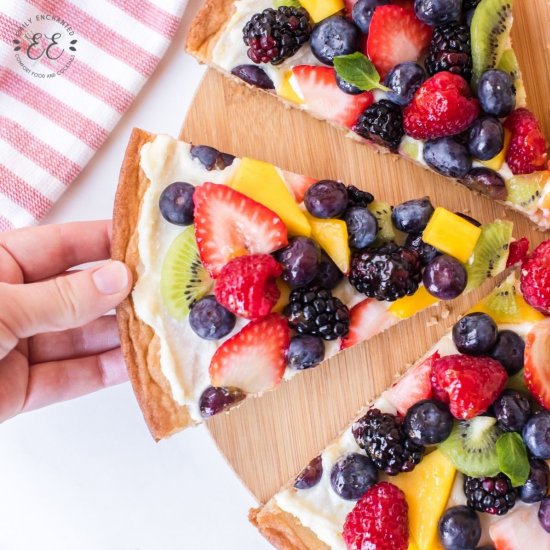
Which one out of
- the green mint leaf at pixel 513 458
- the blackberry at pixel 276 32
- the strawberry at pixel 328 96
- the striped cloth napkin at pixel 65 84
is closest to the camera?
the green mint leaf at pixel 513 458

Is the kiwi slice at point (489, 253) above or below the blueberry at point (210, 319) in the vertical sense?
below

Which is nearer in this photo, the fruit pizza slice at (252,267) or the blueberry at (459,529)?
the blueberry at (459,529)

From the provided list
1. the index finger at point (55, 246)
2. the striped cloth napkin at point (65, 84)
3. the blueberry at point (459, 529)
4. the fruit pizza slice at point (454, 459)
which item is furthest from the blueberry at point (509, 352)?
the striped cloth napkin at point (65, 84)

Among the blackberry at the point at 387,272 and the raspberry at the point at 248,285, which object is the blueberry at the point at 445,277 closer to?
the blackberry at the point at 387,272

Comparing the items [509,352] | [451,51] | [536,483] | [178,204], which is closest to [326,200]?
[178,204]

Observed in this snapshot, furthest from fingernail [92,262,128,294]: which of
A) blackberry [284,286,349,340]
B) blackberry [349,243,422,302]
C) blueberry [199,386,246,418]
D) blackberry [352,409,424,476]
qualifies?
blackberry [352,409,424,476]

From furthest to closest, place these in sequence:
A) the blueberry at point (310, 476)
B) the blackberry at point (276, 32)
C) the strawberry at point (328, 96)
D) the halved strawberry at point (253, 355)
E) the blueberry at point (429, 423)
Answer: the strawberry at point (328, 96)
the blackberry at point (276, 32)
the blueberry at point (310, 476)
the halved strawberry at point (253, 355)
the blueberry at point (429, 423)

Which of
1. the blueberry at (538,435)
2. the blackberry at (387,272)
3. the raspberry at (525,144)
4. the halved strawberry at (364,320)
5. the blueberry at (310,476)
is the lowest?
the blueberry at (310,476)

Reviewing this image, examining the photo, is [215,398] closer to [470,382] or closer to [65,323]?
[65,323]

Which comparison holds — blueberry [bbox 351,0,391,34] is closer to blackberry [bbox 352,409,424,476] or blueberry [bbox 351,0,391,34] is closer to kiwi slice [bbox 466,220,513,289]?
kiwi slice [bbox 466,220,513,289]
